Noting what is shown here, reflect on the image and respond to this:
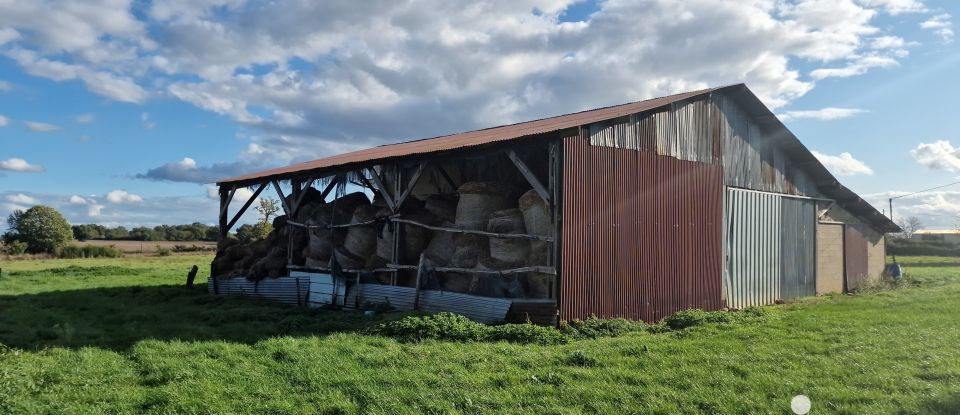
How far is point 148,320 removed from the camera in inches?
524

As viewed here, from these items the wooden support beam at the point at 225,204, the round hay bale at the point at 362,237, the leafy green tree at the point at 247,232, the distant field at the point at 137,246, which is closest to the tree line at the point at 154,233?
the distant field at the point at 137,246

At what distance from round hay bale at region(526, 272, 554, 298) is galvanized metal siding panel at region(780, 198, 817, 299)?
999 centimetres

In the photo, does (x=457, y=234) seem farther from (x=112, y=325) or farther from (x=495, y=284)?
(x=112, y=325)

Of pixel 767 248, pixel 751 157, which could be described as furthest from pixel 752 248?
pixel 751 157

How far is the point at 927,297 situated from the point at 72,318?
21.2 meters

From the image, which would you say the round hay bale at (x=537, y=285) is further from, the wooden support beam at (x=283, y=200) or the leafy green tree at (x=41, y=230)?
the leafy green tree at (x=41, y=230)

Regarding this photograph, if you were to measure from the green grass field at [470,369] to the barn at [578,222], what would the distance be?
200cm

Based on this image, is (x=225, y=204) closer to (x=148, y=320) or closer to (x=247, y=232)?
(x=148, y=320)

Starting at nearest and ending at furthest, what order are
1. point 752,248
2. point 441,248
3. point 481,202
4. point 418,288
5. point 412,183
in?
point 418,288 → point 481,202 → point 412,183 → point 441,248 → point 752,248

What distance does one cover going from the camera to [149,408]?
675 centimetres

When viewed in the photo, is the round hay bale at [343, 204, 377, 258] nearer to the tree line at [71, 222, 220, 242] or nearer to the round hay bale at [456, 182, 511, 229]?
the round hay bale at [456, 182, 511, 229]

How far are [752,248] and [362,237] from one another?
1064 centimetres

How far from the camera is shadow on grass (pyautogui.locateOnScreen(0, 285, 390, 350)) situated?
10812 mm

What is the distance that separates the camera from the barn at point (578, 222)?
12.1 metres
